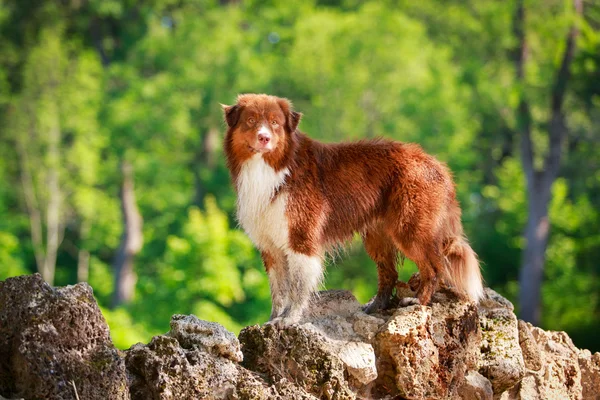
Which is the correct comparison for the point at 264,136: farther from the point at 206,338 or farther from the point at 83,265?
the point at 83,265

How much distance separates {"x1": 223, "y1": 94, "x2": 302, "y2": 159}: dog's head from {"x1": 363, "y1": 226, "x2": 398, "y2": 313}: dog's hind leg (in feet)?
3.70

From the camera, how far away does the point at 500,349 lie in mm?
7238

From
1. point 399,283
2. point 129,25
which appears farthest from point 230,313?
point 399,283

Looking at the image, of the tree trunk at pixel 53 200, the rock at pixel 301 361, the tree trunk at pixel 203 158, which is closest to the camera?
the rock at pixel 301 361

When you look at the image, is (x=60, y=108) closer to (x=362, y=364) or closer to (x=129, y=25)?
(x=129, y=25)

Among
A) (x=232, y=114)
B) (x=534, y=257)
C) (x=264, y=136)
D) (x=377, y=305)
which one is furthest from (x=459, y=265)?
(x=534, y=257)

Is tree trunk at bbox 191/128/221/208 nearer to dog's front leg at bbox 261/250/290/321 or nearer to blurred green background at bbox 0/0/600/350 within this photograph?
blurred green background at bbox 0/0/600/350

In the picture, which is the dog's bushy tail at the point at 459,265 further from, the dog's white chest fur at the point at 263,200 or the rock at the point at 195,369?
the rock at the point at 195,369

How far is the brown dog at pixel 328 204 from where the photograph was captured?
6.68 metres

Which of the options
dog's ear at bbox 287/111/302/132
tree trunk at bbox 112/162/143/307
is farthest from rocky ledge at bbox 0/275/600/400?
tree trunk at bbox 112/162/143/307

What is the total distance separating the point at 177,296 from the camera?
24328 millimetres

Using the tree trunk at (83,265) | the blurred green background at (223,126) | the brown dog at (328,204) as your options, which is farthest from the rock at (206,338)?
the tree trunk at (83,265)

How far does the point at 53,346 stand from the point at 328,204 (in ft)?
8.00

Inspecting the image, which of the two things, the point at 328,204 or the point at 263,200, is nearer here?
the point at 263,200
